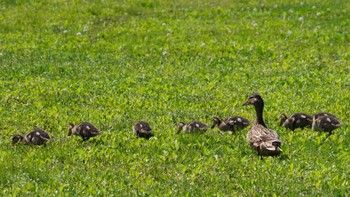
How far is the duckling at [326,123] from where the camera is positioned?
480 inches

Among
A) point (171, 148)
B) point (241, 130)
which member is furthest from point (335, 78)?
point (171, 148)

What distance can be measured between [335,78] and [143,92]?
14.8 ft

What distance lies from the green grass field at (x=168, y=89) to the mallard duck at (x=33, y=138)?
143mm

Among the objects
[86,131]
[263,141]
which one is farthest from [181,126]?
[263,141]

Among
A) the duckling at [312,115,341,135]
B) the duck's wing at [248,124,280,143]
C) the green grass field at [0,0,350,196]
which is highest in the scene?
the duck's wing at [248,124,280,143]

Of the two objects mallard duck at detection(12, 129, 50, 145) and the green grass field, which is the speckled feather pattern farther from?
mallard duck at detection(12, 129, 50, 145)

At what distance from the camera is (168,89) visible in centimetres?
A: 1614

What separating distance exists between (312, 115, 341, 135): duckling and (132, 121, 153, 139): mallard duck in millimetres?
2783

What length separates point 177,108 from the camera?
573 inches

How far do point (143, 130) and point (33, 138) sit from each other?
1.78 meters

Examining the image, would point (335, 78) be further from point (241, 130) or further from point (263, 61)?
point (241, 130)

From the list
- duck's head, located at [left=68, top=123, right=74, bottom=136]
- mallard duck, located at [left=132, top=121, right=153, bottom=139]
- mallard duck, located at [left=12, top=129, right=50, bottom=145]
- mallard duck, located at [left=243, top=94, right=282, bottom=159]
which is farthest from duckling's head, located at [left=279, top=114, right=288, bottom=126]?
mallard duck, located at [left=12, top=129, right=50, bottom=145]

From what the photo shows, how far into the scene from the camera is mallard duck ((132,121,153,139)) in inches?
477

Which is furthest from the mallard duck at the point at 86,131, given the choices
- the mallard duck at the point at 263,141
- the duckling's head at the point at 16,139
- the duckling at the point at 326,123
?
the duckling at the point at 326,123
